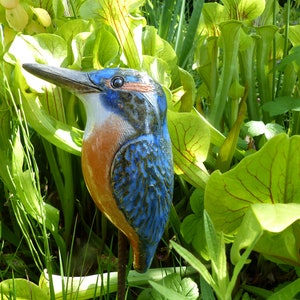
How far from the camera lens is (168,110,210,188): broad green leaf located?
74 cm

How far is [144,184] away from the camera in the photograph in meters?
0.63

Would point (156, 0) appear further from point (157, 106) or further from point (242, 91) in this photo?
point (157, 106)

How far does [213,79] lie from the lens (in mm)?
1013

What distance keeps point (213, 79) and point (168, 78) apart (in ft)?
0.48

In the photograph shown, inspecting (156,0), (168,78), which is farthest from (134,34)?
(156,0)

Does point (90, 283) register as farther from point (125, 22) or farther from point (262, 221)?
point (125, 22)

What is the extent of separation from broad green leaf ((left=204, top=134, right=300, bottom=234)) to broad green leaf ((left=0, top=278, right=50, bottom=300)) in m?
0.27

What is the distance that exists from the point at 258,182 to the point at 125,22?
39 cm

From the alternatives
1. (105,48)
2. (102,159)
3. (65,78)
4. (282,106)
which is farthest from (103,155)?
(282,106)

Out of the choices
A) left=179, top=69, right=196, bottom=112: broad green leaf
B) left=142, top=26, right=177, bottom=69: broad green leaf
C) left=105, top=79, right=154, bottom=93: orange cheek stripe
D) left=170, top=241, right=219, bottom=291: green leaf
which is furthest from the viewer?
left=142, top=26, right=177, bottom=69: broad green leaf

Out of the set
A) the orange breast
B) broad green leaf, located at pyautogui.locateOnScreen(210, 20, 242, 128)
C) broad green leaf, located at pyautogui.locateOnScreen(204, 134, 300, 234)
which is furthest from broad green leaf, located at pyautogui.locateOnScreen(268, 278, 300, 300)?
broad green leaf, located at pyautogui.locateOnScreen(210, 20, 242, 128)

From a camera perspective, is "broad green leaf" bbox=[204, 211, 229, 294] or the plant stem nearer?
"broad green leaf" bbox=[204, 211, 229, 294]

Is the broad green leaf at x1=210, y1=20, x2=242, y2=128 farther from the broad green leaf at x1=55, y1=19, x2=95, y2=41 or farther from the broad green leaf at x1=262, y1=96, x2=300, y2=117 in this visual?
the broad green leaf at x1=55, y1=19, x2=95, y2=41

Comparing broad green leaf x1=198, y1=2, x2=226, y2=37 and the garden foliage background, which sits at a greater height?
broad green leaf x1=198, y1=2, x2=226, y2=37
